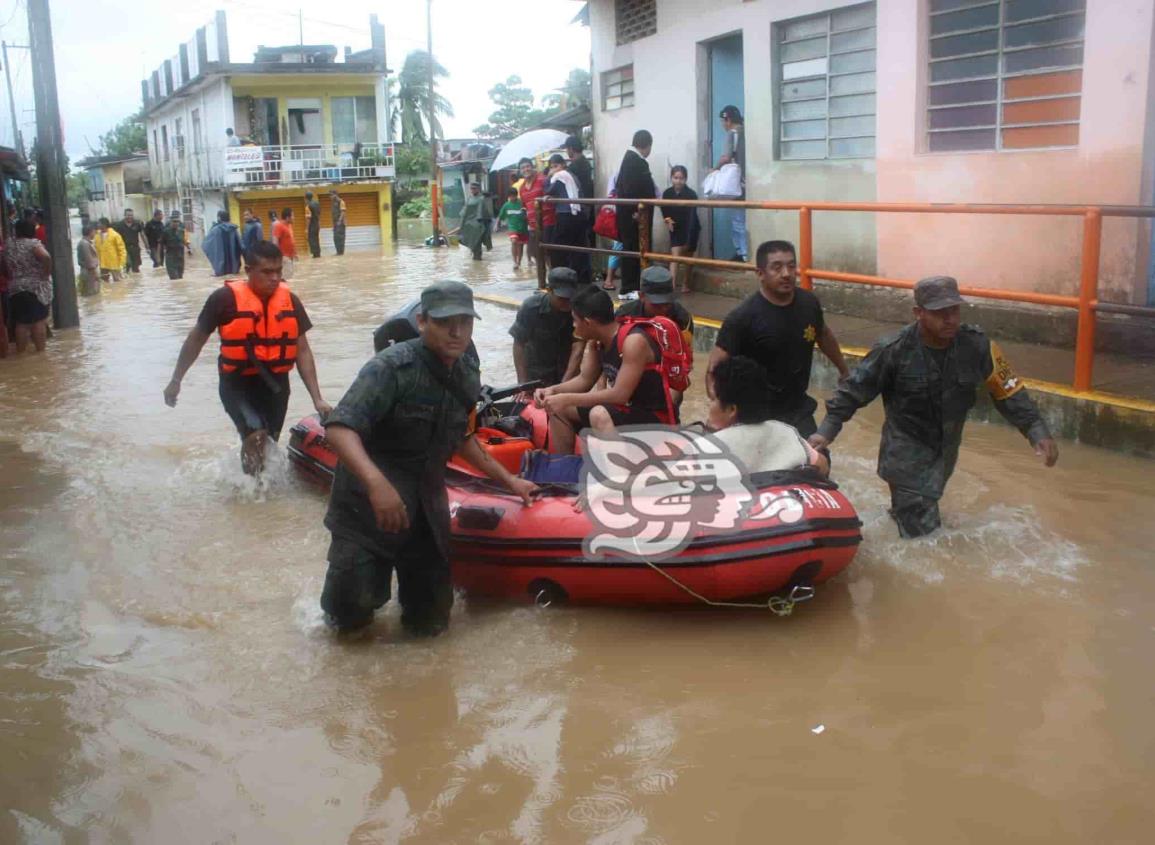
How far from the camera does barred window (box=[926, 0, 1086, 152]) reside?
29.1 ft

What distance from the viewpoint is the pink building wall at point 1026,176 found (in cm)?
833

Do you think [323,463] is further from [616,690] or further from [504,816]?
[504,816]

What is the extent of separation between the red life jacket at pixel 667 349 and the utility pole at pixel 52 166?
12.3 meters

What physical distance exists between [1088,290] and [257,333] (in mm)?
4730

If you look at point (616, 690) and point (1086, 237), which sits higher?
point (1086, 237)

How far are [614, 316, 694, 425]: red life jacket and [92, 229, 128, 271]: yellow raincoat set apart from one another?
2175cm

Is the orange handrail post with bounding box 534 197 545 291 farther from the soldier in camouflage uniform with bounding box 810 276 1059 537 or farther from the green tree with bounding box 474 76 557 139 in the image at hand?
the green tree with bounding box 474 76 557 139

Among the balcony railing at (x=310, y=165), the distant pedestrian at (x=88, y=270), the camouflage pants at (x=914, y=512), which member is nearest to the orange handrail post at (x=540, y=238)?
the camouflage pants at (x=914, y=512)

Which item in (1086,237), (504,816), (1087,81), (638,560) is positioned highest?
(1087,81)

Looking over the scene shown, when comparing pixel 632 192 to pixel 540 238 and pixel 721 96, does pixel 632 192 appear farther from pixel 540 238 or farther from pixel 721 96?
pixel 721 96

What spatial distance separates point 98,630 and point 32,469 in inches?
142

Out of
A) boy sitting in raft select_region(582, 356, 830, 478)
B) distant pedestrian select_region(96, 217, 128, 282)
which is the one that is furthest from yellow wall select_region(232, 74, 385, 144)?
boy sitting in raft select_region(582, 356, 830, 478)

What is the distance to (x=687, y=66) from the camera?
43.5 ft

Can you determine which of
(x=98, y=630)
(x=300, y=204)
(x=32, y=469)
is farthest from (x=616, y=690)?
(x=300, y=204)
